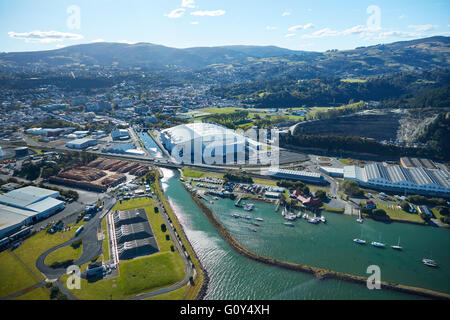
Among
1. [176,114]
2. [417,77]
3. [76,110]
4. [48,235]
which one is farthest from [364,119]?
[76,110]

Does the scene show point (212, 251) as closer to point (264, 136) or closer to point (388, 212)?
point (388, 212)

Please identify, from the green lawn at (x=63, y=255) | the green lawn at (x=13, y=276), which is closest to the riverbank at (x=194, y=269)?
the green lawn at (x=63, y=255)

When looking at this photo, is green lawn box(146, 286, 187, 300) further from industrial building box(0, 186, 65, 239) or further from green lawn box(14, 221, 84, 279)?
industrial building box(0, 186, 65, 239)

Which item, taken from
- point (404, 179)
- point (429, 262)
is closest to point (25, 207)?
point (429, 262)

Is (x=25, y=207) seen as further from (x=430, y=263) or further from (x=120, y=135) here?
(x=430, y=263)

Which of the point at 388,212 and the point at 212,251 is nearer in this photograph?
the point at 212,251

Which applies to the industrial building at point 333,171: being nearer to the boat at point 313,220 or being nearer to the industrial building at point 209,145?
the boat at point 313,220
